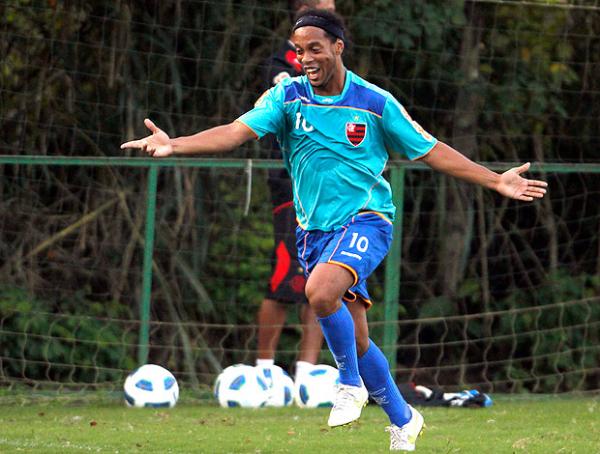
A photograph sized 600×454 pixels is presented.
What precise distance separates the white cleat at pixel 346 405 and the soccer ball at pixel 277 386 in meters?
2.51

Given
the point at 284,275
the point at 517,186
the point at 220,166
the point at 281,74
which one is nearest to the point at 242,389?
the point at 284,275

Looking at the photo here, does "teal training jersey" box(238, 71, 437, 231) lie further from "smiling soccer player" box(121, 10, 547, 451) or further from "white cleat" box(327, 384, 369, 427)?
"white cleat" box(327, 384, 369, 427)

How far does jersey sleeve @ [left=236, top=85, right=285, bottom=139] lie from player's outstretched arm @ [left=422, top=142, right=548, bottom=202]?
675 millimetres

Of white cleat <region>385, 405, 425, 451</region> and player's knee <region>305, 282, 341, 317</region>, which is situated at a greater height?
player's knee <region>305, 282, 341, 317</region>

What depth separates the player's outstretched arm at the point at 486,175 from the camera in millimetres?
5594

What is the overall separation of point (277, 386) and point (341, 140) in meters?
2.76

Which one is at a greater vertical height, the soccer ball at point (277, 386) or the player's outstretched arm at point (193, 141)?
the player's outstretched arm at point (193, 141)

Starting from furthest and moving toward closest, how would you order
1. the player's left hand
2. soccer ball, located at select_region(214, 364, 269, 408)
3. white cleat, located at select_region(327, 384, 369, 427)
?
soccer ball, located at select_region(214, 364, 269, 408)
white cleat, located at select_region(327, 384, 369, 427)
the player's left hand

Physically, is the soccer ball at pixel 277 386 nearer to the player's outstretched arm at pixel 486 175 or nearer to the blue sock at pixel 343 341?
the blue sock at pixel 343 341

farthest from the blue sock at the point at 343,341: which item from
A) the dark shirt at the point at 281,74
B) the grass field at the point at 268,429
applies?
the dark shirt at the point at 281,74

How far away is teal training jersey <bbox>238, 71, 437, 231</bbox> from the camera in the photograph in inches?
233

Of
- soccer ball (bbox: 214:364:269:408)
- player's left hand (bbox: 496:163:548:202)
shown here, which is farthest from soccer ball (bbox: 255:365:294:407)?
player's left hand (bbox: 496:163:548:202)

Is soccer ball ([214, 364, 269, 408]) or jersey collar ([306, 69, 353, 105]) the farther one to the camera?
soccer ball ([214, 364, 269, 408])

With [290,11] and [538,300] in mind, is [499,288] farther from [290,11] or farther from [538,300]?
[290,11]
